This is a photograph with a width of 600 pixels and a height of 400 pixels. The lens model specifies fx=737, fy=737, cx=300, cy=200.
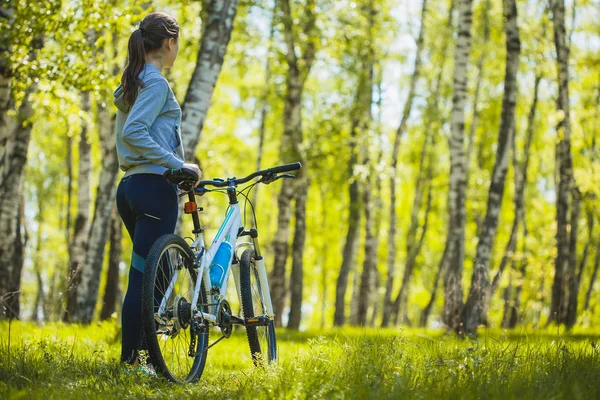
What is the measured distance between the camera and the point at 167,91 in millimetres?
4633

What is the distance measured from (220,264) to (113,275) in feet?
36.1

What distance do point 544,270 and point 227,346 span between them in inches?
750

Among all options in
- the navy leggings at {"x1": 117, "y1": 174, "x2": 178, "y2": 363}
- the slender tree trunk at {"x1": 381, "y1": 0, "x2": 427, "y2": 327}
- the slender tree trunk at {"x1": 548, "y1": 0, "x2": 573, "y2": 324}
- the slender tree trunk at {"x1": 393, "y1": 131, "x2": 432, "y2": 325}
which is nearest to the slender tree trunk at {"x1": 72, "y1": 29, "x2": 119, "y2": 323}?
the navy leggings at {"x1": 117, "y1": 174, "x2": 178, "y2": 363}

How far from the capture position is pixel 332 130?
55.2 feet

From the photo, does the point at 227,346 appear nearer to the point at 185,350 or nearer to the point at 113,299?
the point at 185,350

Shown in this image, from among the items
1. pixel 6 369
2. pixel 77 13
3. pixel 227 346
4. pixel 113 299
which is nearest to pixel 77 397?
pixel 6 369

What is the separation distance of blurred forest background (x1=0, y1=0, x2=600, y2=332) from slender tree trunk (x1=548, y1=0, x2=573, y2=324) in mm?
35

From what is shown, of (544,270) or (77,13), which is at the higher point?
(77,13)

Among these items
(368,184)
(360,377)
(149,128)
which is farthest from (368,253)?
(360,377)

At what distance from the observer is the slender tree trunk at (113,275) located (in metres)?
14.5

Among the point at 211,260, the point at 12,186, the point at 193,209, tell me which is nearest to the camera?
the point at 193,209

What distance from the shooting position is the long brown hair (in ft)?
15.1

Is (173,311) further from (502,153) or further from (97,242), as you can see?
(502,153)

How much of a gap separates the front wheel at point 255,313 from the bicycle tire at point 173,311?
36 cm
